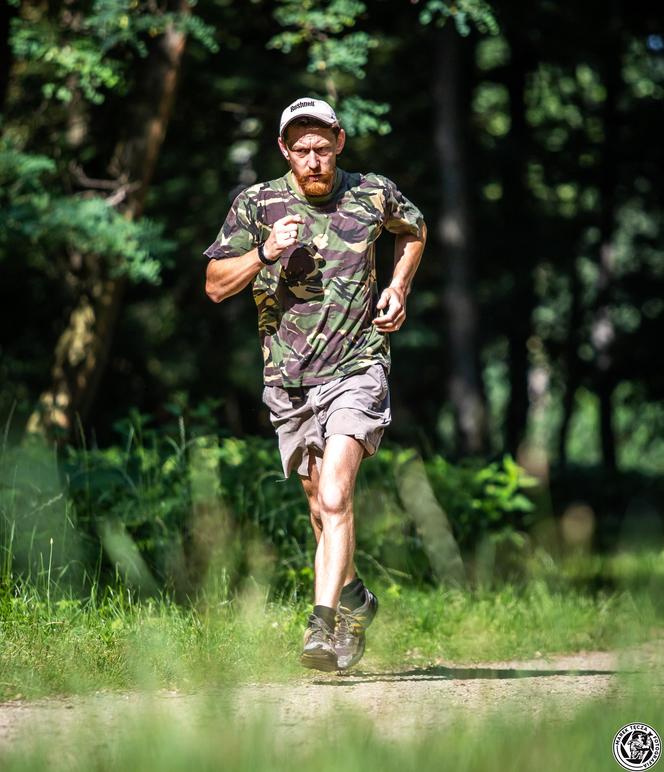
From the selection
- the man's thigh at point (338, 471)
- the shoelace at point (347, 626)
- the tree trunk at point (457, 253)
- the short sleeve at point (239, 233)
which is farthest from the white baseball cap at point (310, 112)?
the tree trunk at point (457, 253)

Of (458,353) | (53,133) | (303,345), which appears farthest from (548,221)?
(303,345)

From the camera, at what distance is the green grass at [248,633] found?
5590mm

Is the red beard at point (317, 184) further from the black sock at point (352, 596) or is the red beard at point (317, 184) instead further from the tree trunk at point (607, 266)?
the tree trunk at point (607, 266)

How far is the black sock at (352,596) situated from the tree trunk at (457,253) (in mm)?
11598

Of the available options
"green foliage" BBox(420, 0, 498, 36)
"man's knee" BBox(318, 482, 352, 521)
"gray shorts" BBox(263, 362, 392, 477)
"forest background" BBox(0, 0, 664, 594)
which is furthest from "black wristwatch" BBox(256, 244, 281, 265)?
"green foliage" BBox(420, 0, 498, 36)

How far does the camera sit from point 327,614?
5512 mm

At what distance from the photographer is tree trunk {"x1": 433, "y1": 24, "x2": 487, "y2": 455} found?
17.5 metres

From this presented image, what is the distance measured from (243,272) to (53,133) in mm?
8055

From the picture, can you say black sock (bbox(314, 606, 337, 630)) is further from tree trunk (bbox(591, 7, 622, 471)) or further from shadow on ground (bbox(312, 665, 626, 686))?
tree trunk (bbox(591, 7, 622, 471))

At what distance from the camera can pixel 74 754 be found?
4047mm

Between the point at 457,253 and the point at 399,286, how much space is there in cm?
1177

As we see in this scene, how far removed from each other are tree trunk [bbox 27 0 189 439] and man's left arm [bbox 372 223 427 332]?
20.3 feet

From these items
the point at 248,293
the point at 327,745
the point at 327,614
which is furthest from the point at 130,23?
the point at 248,293

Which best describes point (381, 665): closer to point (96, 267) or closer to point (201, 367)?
point (96, 267)
